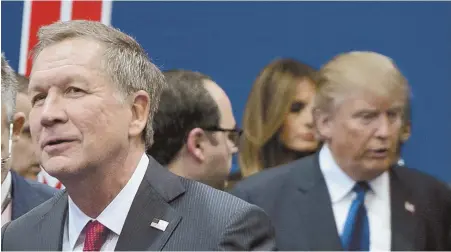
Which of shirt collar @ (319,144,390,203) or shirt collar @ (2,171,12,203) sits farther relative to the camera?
shirt collar @ (319,144,390,203)

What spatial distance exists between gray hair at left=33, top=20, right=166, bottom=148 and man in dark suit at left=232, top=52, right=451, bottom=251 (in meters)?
0.85

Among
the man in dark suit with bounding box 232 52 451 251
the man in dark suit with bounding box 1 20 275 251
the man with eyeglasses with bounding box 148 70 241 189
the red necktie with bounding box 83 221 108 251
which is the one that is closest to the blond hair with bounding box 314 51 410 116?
the man in dark suit with bounding box 232 52 451 251

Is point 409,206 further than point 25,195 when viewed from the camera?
Yes

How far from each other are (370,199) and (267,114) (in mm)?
524

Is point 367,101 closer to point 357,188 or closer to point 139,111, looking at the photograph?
point 357,188

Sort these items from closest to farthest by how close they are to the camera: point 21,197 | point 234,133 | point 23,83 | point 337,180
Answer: point 21,197, point 337,180, point 234,133, point 23,83

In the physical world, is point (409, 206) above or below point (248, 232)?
below

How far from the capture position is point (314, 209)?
2867 millimetres

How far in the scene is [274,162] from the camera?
311 cm

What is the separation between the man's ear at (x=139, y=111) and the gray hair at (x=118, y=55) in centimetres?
2

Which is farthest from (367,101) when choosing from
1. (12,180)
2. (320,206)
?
(12,180)

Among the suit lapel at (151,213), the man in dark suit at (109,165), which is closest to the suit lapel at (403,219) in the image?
the man in dark suit at (109,165)

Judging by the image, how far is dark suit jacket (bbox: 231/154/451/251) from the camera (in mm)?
2816

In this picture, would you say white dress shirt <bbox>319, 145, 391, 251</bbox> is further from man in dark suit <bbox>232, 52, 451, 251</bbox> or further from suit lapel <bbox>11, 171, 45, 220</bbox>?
suit lapel <bbox>11, 171, 45, 220</bbox>
